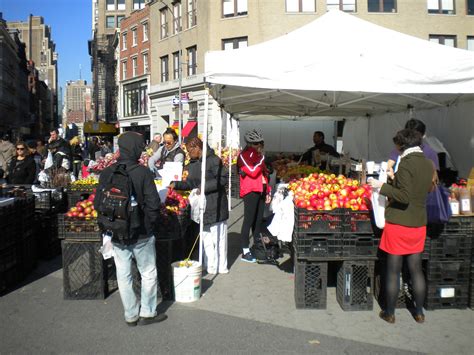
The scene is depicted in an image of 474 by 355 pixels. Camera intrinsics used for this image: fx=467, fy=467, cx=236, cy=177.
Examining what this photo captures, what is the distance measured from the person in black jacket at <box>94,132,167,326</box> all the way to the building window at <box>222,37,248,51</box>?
89.9ft

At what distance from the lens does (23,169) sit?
356 inches

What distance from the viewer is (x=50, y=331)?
4.68 meters

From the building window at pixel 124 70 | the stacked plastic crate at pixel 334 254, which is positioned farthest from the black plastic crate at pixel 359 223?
the building window at pixel 124 70

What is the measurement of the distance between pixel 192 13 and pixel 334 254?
106 ft

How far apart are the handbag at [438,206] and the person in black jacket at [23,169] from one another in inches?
290

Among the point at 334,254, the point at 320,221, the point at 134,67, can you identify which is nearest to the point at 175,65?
the point at 134,67

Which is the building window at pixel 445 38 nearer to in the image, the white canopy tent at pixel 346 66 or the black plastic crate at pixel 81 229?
the white canopy tent at pixel 346 66

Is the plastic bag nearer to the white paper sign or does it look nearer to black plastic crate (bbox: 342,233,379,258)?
the white paper sign

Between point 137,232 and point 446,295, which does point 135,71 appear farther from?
point 446,295

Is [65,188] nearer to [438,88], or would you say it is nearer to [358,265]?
[358,265]

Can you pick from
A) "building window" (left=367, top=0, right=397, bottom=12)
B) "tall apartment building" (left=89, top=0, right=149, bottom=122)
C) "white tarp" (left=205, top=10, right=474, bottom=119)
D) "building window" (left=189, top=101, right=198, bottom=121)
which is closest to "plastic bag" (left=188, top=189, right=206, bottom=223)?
"white tarp" (left=205, top=10, right=474, bottom=119)

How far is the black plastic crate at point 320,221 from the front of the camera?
5.07m

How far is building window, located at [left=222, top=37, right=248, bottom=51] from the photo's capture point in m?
30.7

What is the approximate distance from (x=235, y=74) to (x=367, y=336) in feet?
10.4
